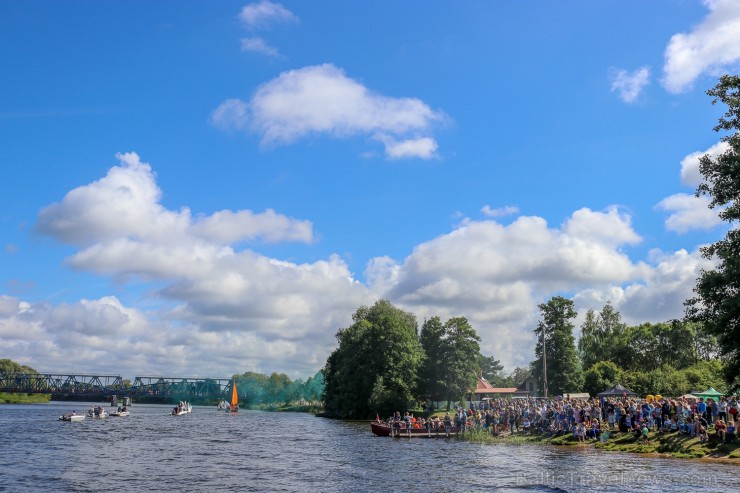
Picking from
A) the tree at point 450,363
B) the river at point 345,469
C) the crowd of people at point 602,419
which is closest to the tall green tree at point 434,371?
the tree at point 450,363

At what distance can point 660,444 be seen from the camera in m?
40.3

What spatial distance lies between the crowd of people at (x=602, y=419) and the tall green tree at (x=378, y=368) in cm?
2884

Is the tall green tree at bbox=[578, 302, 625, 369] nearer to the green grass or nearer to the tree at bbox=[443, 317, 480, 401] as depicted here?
the tree at bbox=[443, 317, 480, 401]

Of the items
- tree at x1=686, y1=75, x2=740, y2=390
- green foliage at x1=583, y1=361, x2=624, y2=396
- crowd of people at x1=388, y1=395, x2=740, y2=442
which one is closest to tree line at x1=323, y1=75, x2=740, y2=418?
green foliage at x1=583, y1=361, x2=624, y2=396

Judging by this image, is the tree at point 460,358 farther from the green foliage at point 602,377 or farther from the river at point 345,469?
the river at point 345,469

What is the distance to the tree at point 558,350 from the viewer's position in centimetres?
9644

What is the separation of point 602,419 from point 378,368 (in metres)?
51.2

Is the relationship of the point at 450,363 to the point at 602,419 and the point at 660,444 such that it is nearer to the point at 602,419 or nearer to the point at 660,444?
the point at 602,419

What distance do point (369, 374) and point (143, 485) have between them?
66753 mm

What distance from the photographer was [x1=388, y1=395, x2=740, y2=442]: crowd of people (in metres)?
39.7

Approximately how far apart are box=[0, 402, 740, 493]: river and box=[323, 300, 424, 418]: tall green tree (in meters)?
35.9

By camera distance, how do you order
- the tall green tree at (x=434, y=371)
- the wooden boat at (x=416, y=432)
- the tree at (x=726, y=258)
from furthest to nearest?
the tall green tree at (x=434, y=371)
the wooden boat at (x=416, y=432)
the tree at (x=726, y=258)

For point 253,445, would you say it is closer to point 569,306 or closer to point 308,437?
point 308,437

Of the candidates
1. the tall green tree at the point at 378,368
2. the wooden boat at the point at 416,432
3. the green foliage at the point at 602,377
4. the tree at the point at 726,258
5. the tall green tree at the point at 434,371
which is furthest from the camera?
the tall green tree at the point at 434,371
